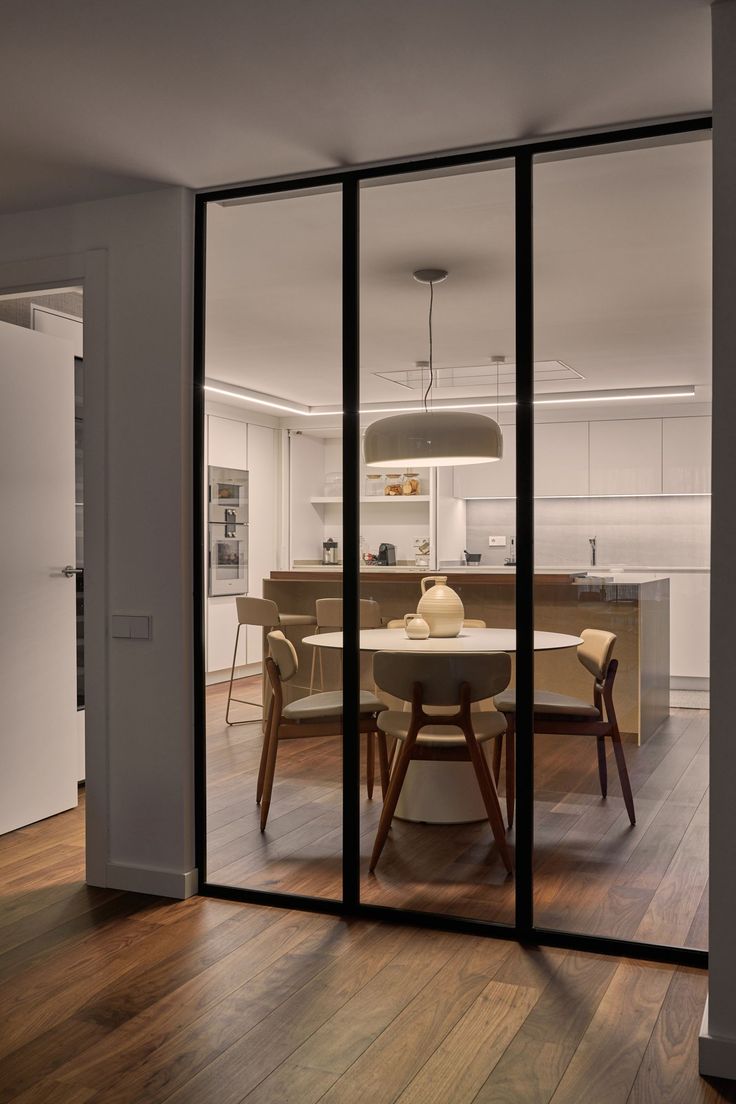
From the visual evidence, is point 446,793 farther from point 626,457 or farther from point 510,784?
point 626,457

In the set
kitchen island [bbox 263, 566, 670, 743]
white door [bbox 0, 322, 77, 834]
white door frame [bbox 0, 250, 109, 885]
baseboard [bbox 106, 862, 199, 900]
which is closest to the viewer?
kitchen island [bbox 263, 566, 670, 743]

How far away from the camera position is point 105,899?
3.48 meters

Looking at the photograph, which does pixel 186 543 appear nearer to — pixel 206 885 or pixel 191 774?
pixel 191 774

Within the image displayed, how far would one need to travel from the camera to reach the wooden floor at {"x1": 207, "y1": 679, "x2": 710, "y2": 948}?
116 inches

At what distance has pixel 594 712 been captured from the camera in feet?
10.2

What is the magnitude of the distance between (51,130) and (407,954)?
2.75m

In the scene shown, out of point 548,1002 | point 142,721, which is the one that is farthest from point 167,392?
point 548,1002

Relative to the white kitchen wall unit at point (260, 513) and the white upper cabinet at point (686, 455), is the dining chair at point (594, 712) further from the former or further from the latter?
the white kitchen wall unit at point (260, 513)

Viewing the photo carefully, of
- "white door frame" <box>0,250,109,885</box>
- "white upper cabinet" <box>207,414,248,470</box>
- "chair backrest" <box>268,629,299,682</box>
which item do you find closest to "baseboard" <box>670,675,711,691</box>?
"chair backrest" <box>268,629,299,682</box>

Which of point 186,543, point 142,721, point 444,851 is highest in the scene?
point 186,543

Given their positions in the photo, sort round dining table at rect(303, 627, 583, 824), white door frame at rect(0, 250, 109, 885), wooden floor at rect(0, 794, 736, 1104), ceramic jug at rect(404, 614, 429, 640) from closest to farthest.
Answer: wooden floor at rect(0, 794, 736, 1104) → round dining table at rect(303, 627, 583, 824) → ceramic jug at rect(404, 614, 429, 640) → white door frame at rect(0, 250, 109, 885)

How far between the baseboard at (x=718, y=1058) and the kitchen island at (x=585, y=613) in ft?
2.99

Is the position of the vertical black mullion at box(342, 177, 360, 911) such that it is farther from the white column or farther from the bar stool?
the white column

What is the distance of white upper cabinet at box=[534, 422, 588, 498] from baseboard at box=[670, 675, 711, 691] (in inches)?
24.8
